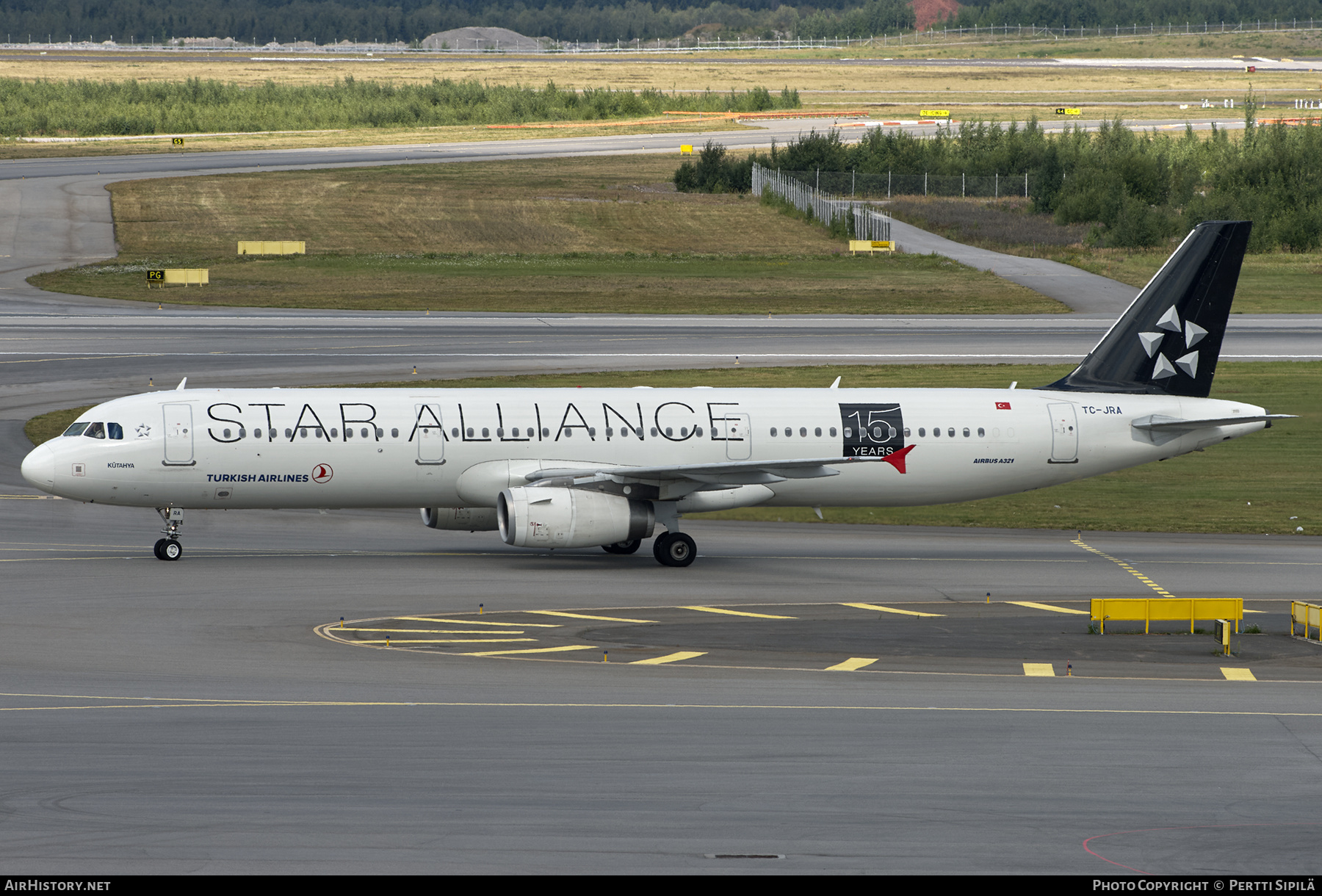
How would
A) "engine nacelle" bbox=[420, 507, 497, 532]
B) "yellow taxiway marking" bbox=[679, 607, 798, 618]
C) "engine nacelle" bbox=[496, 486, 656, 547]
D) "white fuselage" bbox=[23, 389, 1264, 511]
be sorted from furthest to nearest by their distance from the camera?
"engine nacelle" bbox=[420, 507, 497, 532]
"white fuselage" bbox=[23, 389, 1264, 511]
"engine nacelle" bbox=[496, 486, 656, 547]
"yellow taxiway marking" bbox=[679, 607, 798, 618]

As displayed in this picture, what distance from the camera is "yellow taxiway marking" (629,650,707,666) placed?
31.0m

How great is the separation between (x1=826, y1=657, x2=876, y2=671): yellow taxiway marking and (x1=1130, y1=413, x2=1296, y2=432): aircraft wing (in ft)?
53.5

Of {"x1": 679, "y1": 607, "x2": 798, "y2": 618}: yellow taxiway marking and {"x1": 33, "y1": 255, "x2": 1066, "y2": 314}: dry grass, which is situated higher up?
{"x1": 33, "y1": 255, "x2": 1066, "y2": 314}: dry grass

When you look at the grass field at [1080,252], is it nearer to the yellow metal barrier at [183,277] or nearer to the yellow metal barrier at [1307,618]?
the yellow metal barrier at [183,277]

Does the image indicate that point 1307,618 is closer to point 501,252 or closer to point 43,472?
point 43,472

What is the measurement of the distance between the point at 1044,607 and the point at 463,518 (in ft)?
51.7

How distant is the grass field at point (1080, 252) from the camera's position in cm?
10414

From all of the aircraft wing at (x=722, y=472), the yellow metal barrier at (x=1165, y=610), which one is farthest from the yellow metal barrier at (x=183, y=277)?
the yellow metal barrier at (x=1165, y=610)

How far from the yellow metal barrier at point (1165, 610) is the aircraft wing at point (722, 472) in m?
8.12

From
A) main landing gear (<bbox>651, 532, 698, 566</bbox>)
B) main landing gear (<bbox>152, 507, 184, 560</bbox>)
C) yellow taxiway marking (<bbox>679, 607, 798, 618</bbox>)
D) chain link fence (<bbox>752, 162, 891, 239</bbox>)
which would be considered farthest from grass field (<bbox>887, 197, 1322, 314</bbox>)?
main landing gear (<bbox>152, 507, 184, 560</bbox>)

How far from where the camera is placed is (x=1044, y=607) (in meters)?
37.2

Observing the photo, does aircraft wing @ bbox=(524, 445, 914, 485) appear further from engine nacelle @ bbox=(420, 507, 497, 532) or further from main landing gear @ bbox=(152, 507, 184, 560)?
main landing gear @ bbox=(152, 507, 184, 560)
